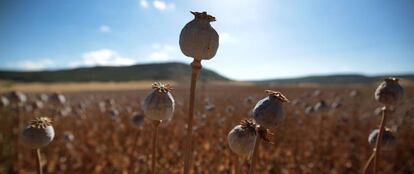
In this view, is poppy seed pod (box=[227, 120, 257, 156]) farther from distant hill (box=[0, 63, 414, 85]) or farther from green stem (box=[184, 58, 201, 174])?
distant hill (box=[0, 63, 414, 85])

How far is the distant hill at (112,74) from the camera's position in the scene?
307ft

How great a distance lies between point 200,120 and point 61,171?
9.56 feet

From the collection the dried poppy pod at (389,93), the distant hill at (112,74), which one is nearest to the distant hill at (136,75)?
the distant hill at (112,74)

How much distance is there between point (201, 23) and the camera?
157 cm

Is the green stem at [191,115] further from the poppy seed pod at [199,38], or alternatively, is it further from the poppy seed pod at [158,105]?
the poppy seed pod at [158,105]

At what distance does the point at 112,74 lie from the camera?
108938mm

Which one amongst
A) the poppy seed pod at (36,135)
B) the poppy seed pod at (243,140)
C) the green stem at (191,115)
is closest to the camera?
the green stem at (191,115)

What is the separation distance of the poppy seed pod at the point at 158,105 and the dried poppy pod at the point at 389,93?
1.48 metres

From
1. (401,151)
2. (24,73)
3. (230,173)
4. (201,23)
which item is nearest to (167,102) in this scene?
(201,23)

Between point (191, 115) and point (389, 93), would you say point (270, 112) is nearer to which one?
point (191, 115)

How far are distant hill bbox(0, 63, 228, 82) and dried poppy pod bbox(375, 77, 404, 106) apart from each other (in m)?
90.0

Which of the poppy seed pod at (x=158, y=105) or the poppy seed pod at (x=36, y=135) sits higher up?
the poppy seed pod at (x=158, y=105)

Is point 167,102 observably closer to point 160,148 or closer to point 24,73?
point 160,148

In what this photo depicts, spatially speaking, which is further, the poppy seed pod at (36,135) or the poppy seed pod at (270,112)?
the poppy seed pod at (36,135)
